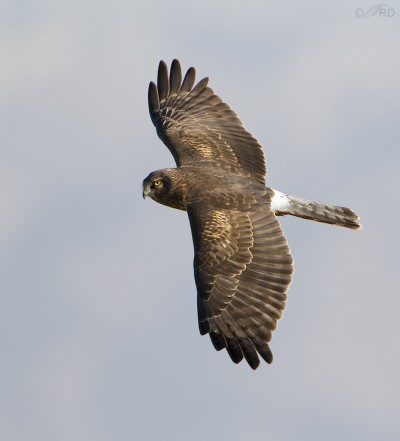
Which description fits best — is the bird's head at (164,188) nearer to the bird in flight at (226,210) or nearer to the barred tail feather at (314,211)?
the bird in flight at (226,210)

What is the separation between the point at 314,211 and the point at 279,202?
0.69 meters

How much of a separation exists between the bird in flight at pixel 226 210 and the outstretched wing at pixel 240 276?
1cm

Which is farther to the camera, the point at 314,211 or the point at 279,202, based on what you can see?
the point at 314,211

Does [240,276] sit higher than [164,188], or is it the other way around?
[164,188]

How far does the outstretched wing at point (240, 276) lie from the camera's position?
16422mm

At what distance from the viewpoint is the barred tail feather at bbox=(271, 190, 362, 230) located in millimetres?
18625

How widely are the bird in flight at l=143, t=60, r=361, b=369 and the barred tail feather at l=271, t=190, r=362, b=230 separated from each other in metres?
0.02

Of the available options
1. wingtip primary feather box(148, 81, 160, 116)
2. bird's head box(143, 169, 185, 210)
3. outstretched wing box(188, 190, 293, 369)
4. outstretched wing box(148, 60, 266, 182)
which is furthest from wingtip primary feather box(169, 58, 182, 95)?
outstretched wing box(188, 190, 293, 369)

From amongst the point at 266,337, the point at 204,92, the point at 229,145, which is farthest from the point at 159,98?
the point at 266,337

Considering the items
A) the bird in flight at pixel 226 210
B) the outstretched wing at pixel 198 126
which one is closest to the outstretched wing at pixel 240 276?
the bird in flight at pixel 226 210

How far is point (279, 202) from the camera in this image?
61.0ft

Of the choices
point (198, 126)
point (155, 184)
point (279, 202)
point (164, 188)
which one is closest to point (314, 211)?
point (279, 202)

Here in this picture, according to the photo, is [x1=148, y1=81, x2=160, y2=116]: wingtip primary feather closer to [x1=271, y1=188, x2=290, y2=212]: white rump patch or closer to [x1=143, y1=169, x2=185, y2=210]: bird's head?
[x1=143, y1=169, x2=185, y2=210]: bird's head

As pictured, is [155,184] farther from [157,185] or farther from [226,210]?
[226,210]
